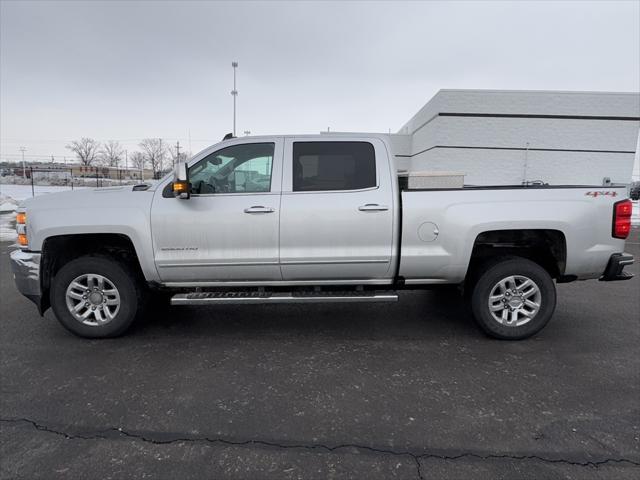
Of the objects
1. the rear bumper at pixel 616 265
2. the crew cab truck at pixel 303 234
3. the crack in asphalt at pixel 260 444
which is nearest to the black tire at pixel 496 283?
the crew cab truck at pixel 303 234

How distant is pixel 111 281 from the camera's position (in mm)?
3941

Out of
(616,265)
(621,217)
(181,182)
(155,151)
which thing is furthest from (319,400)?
(155,151)

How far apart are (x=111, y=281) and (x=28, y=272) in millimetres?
776

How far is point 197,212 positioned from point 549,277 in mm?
3580

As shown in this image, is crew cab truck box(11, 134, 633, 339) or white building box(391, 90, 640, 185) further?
white building box(391, 90, 640, 185)

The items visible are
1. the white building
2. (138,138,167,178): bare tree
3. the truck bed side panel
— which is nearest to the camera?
the truck bed side panel

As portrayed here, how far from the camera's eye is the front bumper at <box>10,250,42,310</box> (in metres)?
3.86

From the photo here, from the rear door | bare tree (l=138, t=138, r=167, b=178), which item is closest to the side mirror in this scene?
the rear door

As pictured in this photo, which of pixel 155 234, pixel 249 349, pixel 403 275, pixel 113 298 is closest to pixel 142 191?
pixel 155 234

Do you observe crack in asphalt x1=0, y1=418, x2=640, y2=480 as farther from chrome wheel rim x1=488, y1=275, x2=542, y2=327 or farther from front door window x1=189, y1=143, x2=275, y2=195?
front door window x1=189, y1=143, x2=275, y2=195

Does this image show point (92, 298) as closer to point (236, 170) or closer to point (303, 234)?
point (236, 170)

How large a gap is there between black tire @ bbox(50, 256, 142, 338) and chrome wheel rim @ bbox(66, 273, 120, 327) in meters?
0.03

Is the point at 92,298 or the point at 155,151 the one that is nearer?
the point at 92,298

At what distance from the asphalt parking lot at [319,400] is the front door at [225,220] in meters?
0.77
